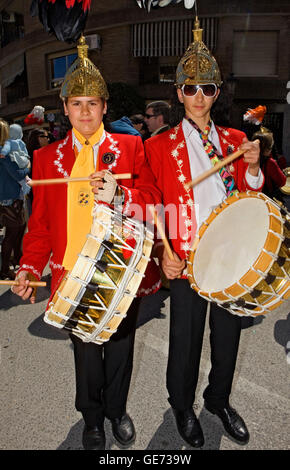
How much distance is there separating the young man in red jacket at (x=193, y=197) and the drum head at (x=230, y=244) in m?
0.12

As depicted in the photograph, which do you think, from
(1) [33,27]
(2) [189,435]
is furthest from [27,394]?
(1) [33,27]

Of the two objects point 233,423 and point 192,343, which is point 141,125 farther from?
point 233,423

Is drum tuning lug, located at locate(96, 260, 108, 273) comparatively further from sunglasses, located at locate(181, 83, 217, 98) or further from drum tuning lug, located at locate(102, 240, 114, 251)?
sunglasses, located at locate(181, 83, 217, 98)

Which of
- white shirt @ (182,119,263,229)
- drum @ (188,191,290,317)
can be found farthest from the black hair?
drum @ (188,191,290,317)

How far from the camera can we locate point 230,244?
2.00 m

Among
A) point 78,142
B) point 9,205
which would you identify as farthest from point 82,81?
point 9,205

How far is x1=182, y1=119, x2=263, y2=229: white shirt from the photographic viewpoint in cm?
210

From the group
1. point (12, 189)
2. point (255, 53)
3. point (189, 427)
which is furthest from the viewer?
point (255, 53)

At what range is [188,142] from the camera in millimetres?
2162

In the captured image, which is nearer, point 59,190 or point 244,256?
point 244,256

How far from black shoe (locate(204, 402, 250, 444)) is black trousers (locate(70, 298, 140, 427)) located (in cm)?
62

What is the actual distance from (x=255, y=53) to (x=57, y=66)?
9.70m

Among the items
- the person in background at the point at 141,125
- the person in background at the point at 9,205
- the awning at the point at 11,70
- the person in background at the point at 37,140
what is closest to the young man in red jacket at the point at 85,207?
the person in background at the point at 9,205

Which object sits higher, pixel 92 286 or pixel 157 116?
pixel 157 116
